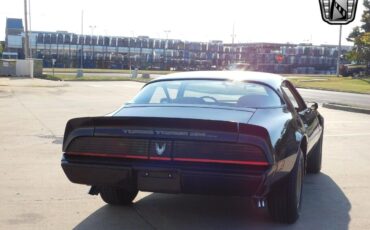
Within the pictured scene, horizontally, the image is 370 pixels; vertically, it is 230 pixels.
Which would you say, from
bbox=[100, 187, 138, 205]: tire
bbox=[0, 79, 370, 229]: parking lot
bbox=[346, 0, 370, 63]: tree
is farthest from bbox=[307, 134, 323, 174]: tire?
bbox=[346, 0, 370, 63]: tree

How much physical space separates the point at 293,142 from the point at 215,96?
103 cm

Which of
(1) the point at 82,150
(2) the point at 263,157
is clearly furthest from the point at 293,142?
(1) the point at 82,150

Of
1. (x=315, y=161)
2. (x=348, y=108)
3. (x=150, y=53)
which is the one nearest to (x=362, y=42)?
(x=348, y=108)

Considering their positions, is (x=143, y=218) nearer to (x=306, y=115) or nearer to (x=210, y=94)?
(x=210, y=94)

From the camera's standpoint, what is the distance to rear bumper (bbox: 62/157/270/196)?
4.11 meters

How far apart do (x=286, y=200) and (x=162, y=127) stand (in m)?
1.31

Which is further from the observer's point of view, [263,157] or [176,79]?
[176,79]

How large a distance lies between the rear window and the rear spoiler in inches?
35.3

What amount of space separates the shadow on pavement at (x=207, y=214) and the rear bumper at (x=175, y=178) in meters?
0.55

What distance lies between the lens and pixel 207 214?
512 cm

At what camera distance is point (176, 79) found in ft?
19.3

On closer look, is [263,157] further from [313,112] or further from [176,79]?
[313,112]

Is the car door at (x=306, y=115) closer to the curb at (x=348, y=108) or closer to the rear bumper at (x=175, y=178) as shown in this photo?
the rear bumper at (x=175, y=178)

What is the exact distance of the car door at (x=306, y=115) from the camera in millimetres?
5938
